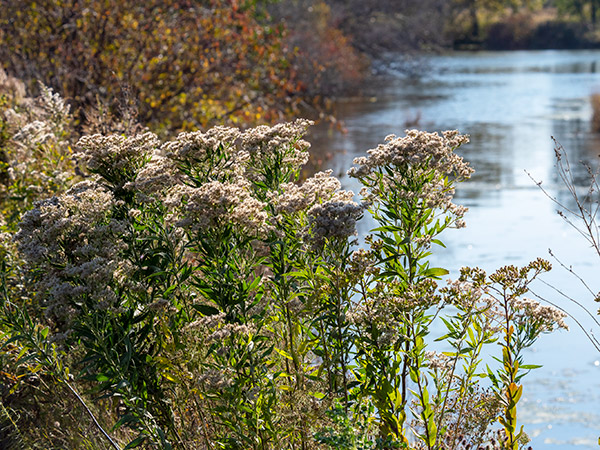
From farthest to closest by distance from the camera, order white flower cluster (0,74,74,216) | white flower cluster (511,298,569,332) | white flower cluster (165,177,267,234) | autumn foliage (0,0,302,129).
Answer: autumn foliage (0,0,302,129) < white flower cluster (0,74,74,216) < white flower cluster (511,298,569,332) < white flower cluster (165,177,267,234)

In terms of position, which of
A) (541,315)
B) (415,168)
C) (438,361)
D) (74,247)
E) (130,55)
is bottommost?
(438,361)

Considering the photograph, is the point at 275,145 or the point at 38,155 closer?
the point at 275,145

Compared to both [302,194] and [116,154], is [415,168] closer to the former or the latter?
[302,194]

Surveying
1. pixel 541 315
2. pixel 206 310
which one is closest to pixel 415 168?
pixel 541 315

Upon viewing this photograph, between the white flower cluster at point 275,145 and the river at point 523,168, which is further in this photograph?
the river at point 523,168

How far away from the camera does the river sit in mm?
5859

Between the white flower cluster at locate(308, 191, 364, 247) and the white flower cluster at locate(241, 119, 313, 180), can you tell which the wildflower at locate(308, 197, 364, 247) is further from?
the white flower cluster at locate(241, 119, 313, 180)

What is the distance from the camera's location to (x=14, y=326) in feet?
9.12

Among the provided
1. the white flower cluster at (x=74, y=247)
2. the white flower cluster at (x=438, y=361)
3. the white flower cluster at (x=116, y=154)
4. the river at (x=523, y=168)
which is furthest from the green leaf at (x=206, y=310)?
the river at (x=523, y=168)

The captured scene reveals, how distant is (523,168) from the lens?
1188cm

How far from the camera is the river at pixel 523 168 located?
5859mm

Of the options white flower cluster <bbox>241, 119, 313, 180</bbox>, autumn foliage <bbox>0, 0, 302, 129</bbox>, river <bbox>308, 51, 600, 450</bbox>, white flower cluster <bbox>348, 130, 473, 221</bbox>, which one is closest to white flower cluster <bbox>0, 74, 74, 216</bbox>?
white flower cluster <bbox>241, 119, 313, 180</bbox>

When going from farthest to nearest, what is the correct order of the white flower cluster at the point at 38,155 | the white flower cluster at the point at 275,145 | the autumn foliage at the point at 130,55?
the autumn foliage at the point at 130,55
the white flower cluster at the point at 38,155
the white flower cluster at the point at 275,145

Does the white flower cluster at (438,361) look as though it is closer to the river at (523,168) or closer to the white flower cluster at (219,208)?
the white flower cluster at (219,208)
